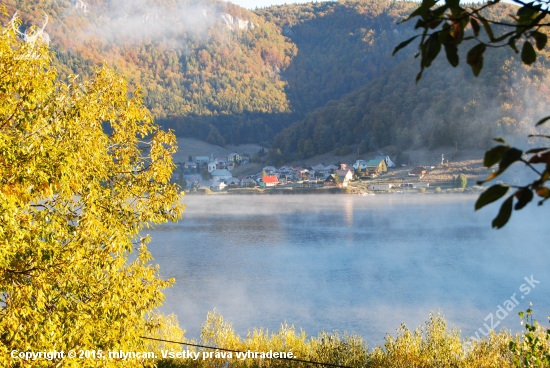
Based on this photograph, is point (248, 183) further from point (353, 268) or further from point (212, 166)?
point (353, 268)

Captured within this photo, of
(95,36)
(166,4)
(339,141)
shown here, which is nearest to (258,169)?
(339,141)

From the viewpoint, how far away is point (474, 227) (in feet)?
95.2

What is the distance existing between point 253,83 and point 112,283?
9373 centimetres

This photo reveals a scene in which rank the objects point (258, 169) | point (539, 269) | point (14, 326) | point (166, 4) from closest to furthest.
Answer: point (14, 326) → point (539, 269) → point (258, 169) → point (166, 4)

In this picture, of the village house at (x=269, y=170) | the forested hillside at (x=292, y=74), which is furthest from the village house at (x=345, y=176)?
the village house at (x=269, y=170)

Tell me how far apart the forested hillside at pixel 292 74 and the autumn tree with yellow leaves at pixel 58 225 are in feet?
155

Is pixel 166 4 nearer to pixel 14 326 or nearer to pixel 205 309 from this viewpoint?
pixel 205 309

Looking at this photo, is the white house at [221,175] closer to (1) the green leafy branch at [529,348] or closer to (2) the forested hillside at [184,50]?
(2) the forested hillside at [184,50]

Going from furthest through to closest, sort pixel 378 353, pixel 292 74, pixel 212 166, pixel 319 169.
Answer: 1. pixel 292 74
2. pixel 212 166
3. pixel 319 169
4. pixel 378 353

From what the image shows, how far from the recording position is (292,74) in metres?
103

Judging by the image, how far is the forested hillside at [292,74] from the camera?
55688 mm

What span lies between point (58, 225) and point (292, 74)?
101180 mm

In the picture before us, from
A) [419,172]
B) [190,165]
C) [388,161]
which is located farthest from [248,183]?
[419,172]

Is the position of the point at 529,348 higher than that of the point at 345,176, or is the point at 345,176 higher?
the point at 345,176
